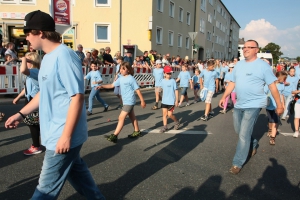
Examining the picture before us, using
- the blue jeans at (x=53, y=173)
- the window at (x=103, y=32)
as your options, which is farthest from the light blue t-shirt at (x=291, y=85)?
the window at (x=103, y=32)

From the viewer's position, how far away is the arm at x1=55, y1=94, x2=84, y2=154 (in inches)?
78.2

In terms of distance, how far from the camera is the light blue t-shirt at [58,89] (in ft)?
6.53

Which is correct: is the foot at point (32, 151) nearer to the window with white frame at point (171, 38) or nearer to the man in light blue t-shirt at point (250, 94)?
the man in light blue t-shirt at point (250, 94)

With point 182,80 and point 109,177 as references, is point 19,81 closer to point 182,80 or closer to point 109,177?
point 182,80

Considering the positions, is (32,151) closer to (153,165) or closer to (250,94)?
(153,165)

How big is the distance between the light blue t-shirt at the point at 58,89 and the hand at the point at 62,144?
3.7 inches

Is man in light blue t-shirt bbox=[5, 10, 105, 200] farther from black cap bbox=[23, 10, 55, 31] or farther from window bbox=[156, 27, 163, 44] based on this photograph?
window bbox=[156, 27, 163, 44]

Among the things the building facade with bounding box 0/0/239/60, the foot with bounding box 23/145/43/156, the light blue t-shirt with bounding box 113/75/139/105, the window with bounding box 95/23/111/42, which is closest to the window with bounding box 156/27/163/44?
the building facade with bounding box 0/0/239/60

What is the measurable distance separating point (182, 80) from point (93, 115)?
4092 mm

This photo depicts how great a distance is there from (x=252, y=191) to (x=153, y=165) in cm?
149

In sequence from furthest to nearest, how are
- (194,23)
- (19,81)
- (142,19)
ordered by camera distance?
(194,23) < (142,19) < (19,81)

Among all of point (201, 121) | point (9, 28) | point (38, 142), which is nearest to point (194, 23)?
point (9, 28)

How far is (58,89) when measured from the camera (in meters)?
2.04

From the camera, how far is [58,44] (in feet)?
7.03
